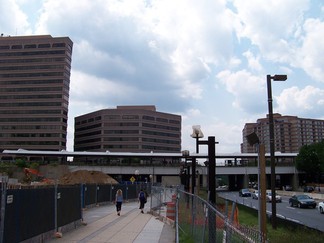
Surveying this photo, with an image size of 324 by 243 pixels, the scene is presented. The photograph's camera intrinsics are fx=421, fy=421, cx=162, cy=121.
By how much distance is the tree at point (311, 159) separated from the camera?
10194 cm

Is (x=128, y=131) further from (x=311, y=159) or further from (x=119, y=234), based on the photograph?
(x=119, y=234)

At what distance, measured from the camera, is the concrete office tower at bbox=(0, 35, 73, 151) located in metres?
152

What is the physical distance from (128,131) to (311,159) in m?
85.3

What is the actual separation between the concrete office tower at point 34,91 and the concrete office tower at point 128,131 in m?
20.6

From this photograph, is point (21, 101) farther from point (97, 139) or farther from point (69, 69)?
point (97, 139)

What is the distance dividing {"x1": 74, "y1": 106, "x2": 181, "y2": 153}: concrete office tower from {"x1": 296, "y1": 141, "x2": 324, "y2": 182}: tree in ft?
253

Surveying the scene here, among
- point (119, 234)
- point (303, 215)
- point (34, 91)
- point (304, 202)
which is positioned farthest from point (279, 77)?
point (34, 91)

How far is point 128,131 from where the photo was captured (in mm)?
171500

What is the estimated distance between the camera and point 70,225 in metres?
17.2

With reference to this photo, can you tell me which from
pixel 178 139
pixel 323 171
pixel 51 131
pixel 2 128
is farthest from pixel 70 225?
pixel 178 139

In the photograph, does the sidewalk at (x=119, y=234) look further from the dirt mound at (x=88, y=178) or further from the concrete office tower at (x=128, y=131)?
the concrete office tower at (x=128, y=131)

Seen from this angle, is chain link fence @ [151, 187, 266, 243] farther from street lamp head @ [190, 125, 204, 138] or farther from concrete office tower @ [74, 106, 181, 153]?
concrete office tower @ [74, 106, 181, 153]

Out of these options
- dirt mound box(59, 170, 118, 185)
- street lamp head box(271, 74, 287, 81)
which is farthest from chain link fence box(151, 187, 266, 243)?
dirt mound box(59, 170, 118, 185)

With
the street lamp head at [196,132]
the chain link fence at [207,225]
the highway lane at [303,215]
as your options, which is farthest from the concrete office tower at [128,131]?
the street lamp head at [196,132]
